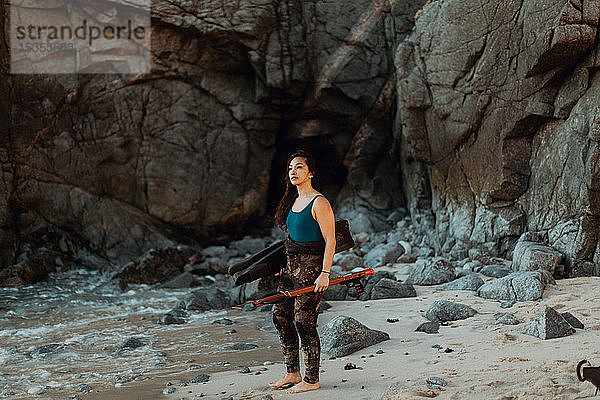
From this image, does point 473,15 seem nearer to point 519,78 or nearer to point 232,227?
point 519,78

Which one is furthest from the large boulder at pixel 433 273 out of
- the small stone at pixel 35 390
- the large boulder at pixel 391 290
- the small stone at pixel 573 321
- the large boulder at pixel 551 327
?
the small stone at pixel 35 390

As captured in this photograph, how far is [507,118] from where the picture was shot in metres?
8.68

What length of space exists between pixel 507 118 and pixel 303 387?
666cm

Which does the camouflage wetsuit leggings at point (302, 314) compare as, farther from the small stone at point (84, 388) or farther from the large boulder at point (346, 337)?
the small stone at point (84, 388)

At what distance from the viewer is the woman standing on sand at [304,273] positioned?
146 inches

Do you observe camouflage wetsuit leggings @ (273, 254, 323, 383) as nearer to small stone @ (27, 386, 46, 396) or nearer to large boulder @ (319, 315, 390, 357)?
large boulder @ (319, 315, 390, 357)

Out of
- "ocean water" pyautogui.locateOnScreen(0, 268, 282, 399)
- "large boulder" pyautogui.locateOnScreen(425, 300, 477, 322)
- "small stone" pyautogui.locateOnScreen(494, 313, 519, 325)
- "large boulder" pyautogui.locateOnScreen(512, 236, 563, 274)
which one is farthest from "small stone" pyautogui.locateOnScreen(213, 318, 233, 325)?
"large boulder" pyautogui.locateOnScreen(512, 236, 563, 274)

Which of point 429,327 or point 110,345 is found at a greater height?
point 429,327

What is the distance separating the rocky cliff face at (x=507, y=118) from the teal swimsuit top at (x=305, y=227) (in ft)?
16.3

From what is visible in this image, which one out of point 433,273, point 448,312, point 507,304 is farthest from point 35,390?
point 433,273

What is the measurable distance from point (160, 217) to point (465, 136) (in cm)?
803

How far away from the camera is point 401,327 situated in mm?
→ 5516

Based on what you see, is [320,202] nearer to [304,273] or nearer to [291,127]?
[304,273]

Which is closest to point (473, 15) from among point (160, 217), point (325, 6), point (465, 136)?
point (465, 136)
